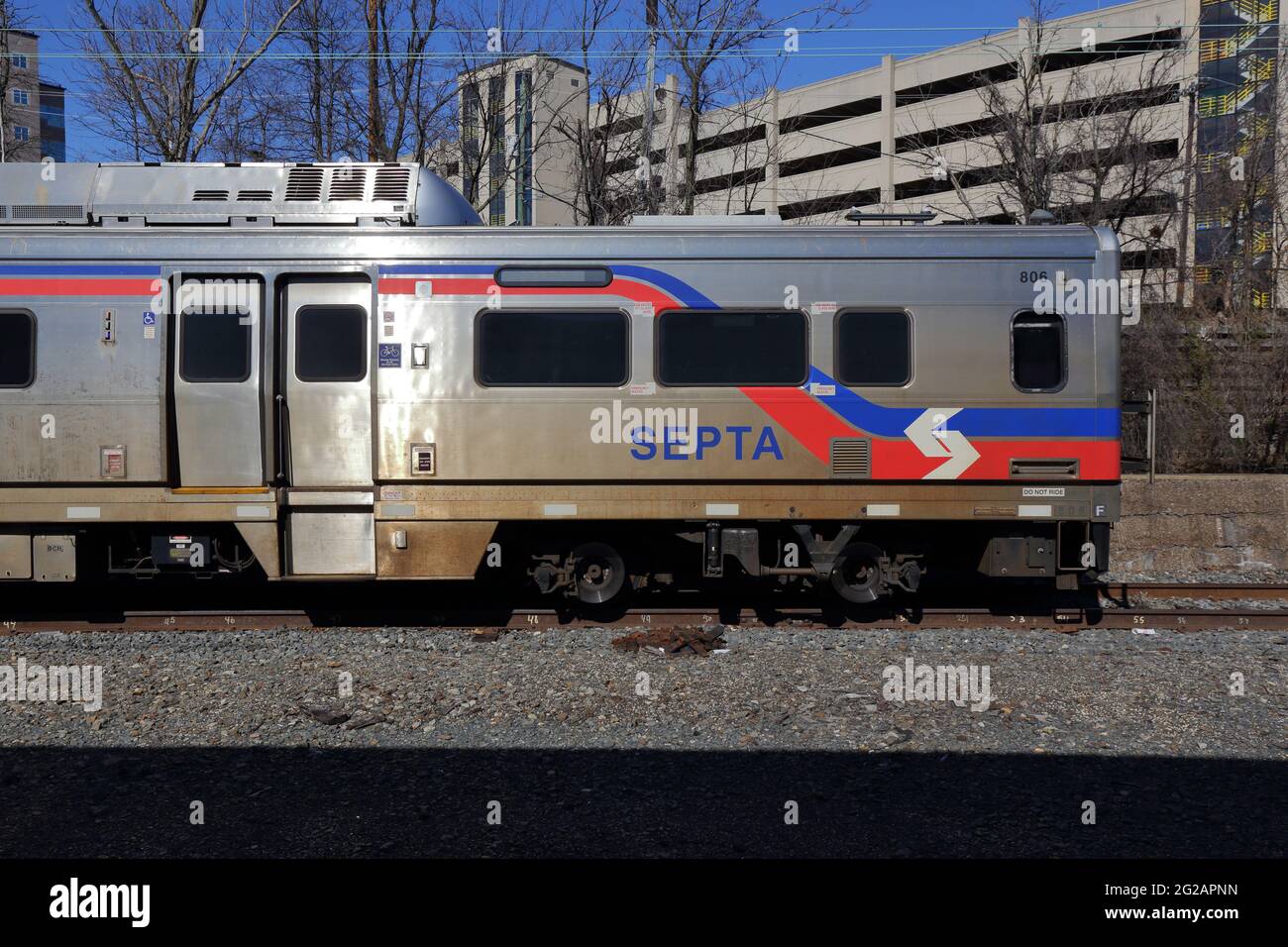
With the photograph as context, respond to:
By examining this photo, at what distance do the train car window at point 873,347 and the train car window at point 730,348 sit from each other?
0.34 meters

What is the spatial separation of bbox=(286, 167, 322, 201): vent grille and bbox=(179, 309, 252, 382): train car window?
1.24 meters

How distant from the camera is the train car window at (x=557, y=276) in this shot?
810cm

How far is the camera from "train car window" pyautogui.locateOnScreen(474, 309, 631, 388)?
811 cm

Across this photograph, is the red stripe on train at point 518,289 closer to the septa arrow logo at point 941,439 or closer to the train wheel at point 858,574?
the septa arrow logo at point 941,439

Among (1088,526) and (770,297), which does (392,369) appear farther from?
(1088,526)

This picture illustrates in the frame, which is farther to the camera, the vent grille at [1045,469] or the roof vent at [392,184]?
the roof vent at [392,184]

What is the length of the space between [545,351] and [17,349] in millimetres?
4683

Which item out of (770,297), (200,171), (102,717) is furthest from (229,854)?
(200,171)

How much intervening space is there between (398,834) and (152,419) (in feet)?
17.4

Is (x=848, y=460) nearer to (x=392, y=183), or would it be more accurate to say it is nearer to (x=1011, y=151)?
(x=392, y=183)

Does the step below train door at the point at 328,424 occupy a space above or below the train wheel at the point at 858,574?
above

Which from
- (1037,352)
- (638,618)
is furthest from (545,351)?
(1037,352)

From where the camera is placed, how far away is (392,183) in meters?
8.53

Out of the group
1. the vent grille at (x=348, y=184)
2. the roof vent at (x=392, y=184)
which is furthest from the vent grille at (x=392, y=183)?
the vent grille at (x=348, y=184)
